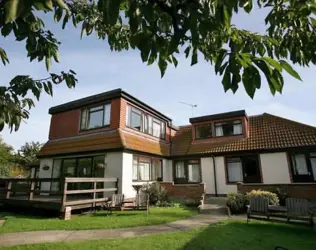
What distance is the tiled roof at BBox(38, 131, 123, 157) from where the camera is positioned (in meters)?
14.4

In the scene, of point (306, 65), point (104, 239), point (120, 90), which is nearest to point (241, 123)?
point (120, 90)

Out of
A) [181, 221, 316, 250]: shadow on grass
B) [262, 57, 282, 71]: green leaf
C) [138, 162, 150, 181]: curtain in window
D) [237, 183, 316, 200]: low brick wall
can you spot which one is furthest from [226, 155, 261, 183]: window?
[262, 57, 282, 71]: green leaf

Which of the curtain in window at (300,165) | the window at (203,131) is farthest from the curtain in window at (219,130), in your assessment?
the curtain in window at (300,165)

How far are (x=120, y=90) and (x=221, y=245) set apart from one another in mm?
11242

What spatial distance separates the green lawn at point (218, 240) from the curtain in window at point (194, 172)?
376 inches

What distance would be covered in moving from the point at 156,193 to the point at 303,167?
32.5 feet

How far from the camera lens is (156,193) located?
14.6 meters

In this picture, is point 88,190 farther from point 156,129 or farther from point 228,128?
point 228,128

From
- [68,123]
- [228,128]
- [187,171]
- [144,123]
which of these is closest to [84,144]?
[68,123]

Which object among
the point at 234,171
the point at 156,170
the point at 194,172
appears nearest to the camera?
the point at 234,171

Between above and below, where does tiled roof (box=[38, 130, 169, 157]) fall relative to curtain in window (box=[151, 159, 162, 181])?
above

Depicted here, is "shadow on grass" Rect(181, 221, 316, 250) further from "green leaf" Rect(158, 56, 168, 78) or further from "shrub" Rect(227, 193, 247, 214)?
"green leaf" Rect(158, 56, 168, 78)

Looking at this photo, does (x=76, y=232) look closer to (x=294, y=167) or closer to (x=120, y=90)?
(x=120, y=90)

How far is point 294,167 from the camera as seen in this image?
50.7ft
